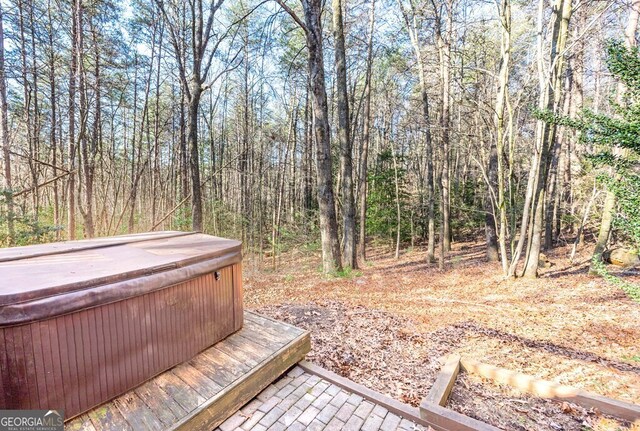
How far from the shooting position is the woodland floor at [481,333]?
2.76 meters

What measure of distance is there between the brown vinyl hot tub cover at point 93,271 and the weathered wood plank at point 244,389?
3.07ft

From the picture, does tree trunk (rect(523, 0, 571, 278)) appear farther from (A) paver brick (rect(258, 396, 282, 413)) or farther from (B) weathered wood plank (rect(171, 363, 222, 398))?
(B) weathered wood plank (rect(171, 363, 222, 398))

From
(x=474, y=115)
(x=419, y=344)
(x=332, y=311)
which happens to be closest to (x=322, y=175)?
(x=332, y=311)

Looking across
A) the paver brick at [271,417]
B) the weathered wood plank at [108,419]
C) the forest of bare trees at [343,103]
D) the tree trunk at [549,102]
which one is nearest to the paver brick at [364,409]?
the paver brick at [271,417]

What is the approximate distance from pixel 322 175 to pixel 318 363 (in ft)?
14.2

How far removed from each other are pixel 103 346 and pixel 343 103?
6.96 meters

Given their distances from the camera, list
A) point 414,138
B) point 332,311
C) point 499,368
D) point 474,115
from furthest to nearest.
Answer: point 414,138 < point 474,115 < point 332,311 < point 499,368

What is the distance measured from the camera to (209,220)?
1358 cm

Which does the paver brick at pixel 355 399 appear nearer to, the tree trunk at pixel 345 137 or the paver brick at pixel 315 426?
the paver brick at pixel 315 426

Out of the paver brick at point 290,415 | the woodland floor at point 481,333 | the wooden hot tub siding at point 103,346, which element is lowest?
the woodland floor at point 481,333

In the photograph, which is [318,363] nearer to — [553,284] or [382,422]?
[382,422]

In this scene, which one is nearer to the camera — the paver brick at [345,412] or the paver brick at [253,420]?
the paver brick at [253,420]

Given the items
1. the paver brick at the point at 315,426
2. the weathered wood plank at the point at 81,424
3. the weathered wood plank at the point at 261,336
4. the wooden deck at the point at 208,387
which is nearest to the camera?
the weathered wood plank at the point at 81,424

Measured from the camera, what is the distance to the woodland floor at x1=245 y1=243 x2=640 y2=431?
9.05ft
